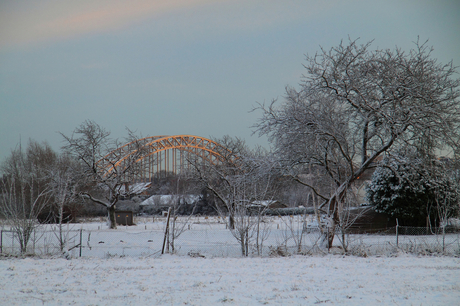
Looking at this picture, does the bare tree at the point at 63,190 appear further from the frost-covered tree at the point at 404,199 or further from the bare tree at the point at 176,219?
the frost-covered tree at the point at 404,199

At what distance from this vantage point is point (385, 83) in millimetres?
9609

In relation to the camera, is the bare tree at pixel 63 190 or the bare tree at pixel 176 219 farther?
the bare tree at pixel 176 219

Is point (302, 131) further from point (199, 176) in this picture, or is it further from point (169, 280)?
point (199, 176)

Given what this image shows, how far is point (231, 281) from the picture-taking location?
245 inches

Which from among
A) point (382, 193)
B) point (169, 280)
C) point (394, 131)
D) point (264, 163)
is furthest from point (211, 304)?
point (382, 193)

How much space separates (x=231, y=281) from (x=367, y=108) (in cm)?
648

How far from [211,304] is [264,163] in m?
6.42

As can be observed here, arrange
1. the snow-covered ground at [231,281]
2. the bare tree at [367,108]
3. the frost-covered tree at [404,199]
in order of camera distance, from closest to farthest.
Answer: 1. the snow-covered ground at [231,281]
2. the bare tree at [367,108]
3. the frost-covered tree at [404,199]

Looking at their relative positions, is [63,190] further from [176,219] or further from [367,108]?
[367,108]

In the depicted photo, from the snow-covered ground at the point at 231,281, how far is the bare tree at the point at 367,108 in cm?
304

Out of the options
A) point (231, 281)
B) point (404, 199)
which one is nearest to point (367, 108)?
point (231, 281)

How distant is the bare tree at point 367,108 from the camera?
31.1 feet

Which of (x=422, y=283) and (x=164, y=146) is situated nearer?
(x=422, y=283)

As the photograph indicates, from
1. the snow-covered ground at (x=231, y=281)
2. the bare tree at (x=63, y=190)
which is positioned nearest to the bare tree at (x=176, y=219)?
the snow-covered ground at (x=231, y=281)
